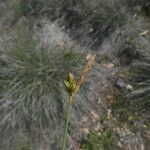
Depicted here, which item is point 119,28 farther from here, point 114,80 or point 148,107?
point 148,107

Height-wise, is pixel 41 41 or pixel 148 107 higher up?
pixel 41 41

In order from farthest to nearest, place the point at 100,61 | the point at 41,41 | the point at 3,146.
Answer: the point at 100,61 < the point at 41,41 < the point at 3,146

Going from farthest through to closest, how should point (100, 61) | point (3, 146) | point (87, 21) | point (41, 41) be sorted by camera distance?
point (87, 21) → point (100, 61) → point (41, 41) → point (3, 146)

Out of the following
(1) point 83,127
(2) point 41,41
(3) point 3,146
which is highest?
(2) point 41,41

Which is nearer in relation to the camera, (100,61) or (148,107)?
(148,107)

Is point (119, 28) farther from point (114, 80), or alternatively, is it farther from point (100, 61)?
point (114, 80)

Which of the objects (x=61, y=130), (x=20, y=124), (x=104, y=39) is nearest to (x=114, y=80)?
(x=104, y=39)

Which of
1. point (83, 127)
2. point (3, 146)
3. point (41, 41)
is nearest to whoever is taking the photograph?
point (3, 146)

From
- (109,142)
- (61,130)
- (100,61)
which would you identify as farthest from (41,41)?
(109,142)

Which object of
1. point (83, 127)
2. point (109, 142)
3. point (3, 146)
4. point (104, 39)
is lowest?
point (109, 142)

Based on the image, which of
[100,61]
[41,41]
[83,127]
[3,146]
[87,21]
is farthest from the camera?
[87,21]
